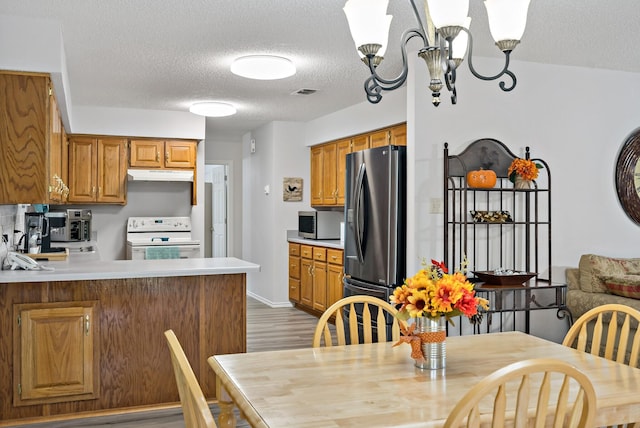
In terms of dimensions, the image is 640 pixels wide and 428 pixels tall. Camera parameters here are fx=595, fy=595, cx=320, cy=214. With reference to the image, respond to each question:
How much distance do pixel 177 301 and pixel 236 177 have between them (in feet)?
17.8

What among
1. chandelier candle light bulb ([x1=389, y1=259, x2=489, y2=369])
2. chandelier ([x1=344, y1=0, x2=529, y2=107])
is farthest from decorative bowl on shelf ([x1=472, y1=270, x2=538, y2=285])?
chandelier ([x1=344, y1=0, x2=529, y2=107])

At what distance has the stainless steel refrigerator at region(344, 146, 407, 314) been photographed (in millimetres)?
4562

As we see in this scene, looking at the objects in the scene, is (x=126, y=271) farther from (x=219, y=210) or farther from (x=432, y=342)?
(x=219, y=210)

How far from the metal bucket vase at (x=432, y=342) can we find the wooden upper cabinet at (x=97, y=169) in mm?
5553

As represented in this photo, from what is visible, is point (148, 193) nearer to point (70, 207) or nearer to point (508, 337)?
point (70, 207)

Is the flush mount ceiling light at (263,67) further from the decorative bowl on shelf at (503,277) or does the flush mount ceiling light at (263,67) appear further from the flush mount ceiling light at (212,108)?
the decorative bowl on shelf at (503,277)

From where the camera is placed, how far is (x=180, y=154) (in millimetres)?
7039

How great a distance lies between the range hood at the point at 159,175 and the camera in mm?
6801

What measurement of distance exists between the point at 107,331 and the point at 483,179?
276 centimetres

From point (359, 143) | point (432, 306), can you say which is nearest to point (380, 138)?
point (359, 143)

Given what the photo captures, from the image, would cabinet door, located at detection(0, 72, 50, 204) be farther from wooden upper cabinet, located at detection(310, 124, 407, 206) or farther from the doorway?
the doorway

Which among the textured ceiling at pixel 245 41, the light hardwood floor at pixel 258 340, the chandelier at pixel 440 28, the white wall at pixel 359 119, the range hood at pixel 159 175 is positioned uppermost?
the textured ceiling at pixel 245 41

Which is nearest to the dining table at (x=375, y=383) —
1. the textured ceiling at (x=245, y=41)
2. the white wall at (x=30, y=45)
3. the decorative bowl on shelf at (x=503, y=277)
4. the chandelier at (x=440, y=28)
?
the chandelier at (x=440, y=28)

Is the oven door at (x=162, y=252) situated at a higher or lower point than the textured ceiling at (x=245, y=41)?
lower
